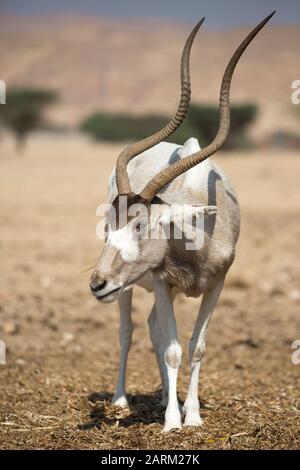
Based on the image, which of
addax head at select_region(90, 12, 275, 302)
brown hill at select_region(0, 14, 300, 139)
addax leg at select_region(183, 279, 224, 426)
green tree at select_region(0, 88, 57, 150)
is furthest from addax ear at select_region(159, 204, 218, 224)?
brown hill at select_region(0, 14, 300, 139)

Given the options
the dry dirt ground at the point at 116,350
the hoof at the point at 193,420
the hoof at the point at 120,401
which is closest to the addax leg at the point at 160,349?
the dry dirt ground at the point at 116,350

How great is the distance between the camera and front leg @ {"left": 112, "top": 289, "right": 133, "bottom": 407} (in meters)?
5.31

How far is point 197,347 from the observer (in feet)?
16.0

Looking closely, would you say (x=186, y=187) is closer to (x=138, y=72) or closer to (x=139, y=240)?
(x=139, y=240)

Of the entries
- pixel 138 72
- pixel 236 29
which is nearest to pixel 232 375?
pixel 138 72

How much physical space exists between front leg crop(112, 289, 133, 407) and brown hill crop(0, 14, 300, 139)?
66.6m

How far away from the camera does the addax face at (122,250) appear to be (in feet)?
13.6

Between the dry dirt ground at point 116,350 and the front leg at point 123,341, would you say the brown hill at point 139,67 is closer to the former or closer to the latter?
the dry dirt ground at point 116,350

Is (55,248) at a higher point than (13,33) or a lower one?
lower

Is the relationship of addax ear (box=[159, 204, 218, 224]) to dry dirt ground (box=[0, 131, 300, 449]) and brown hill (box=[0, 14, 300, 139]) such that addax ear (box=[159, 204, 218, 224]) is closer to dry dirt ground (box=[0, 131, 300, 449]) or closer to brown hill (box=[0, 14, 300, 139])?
dry dirt ground (box=[0, 131, 300, 449])

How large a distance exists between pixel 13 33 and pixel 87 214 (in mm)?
157682

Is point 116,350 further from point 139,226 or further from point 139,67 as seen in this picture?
point 139,67

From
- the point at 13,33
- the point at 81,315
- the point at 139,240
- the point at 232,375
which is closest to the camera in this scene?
the point at 139,240

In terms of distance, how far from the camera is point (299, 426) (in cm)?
458
